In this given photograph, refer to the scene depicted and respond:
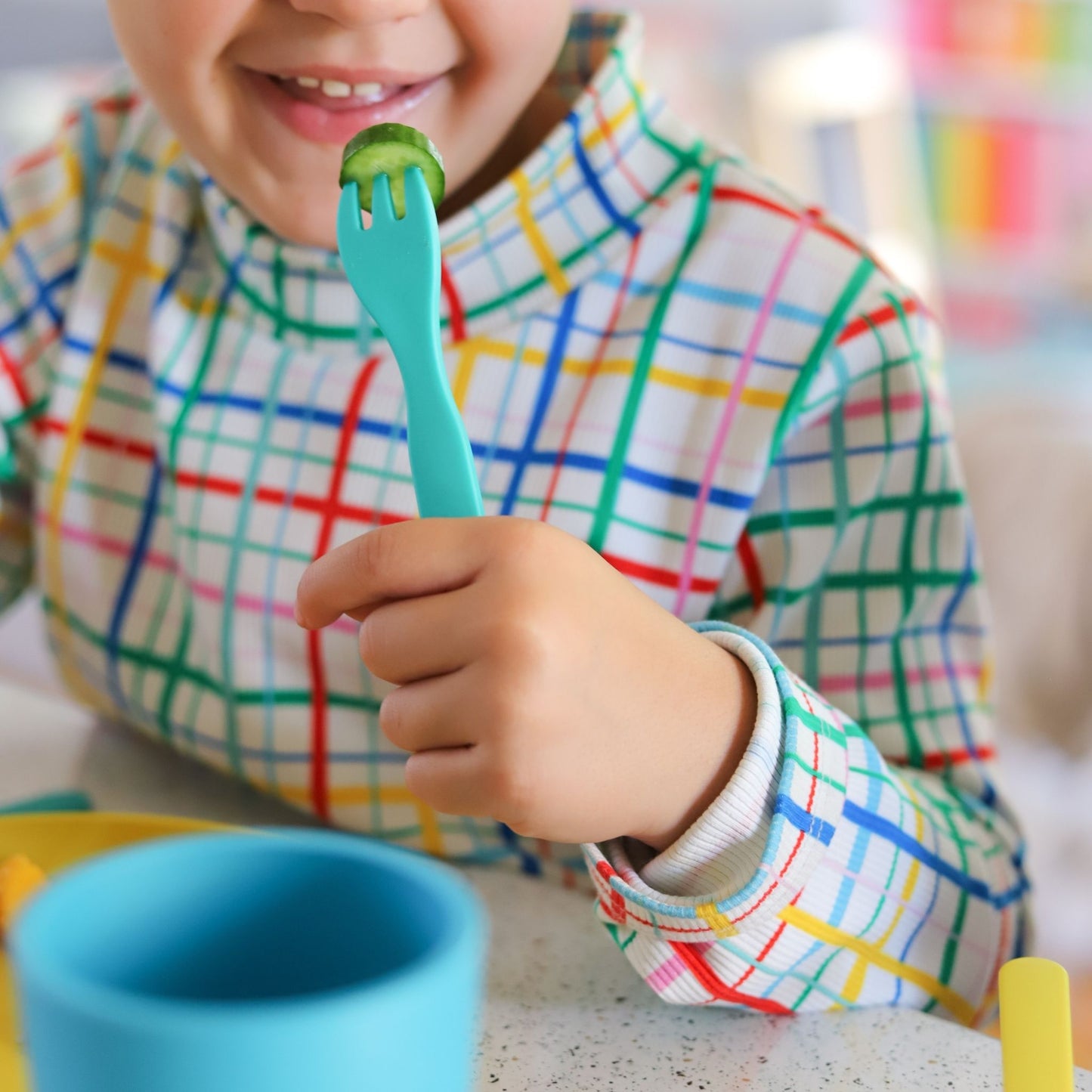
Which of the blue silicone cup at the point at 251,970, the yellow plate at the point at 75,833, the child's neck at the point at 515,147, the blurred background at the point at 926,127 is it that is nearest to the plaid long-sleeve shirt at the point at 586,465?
the child's neck at the point at 515,147

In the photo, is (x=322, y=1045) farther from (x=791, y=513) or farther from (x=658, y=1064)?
(x=791, y=513)

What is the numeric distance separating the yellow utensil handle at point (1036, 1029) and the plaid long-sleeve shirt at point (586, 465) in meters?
0.12

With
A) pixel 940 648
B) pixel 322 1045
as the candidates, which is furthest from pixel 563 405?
pixel 322 1045

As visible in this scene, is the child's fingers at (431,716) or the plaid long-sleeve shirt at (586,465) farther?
the plaid long-sleeve shirt at (586,465)

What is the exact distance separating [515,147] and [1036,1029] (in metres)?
0.44

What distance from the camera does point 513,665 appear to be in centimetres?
32

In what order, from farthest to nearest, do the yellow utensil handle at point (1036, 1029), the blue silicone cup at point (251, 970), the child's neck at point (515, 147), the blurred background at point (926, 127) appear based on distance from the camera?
the blurred background at point (926, 127)
the child's neck at point (515, 147)
the yellow utensil handle at point (1036, 1029)
the blue silicone cup at point (251, 970)

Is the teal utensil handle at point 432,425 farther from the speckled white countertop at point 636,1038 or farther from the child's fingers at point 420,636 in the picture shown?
the speckled white countertop at point 636,1038

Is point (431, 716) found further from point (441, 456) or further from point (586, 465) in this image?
point (586, 465)

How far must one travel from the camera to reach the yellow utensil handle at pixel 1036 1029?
0.30m

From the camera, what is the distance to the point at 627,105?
561mm

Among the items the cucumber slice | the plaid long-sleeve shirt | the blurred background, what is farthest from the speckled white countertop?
the blurred background

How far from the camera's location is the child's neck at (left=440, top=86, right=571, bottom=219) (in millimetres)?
600

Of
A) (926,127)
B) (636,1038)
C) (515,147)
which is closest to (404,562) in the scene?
(636,1038)
